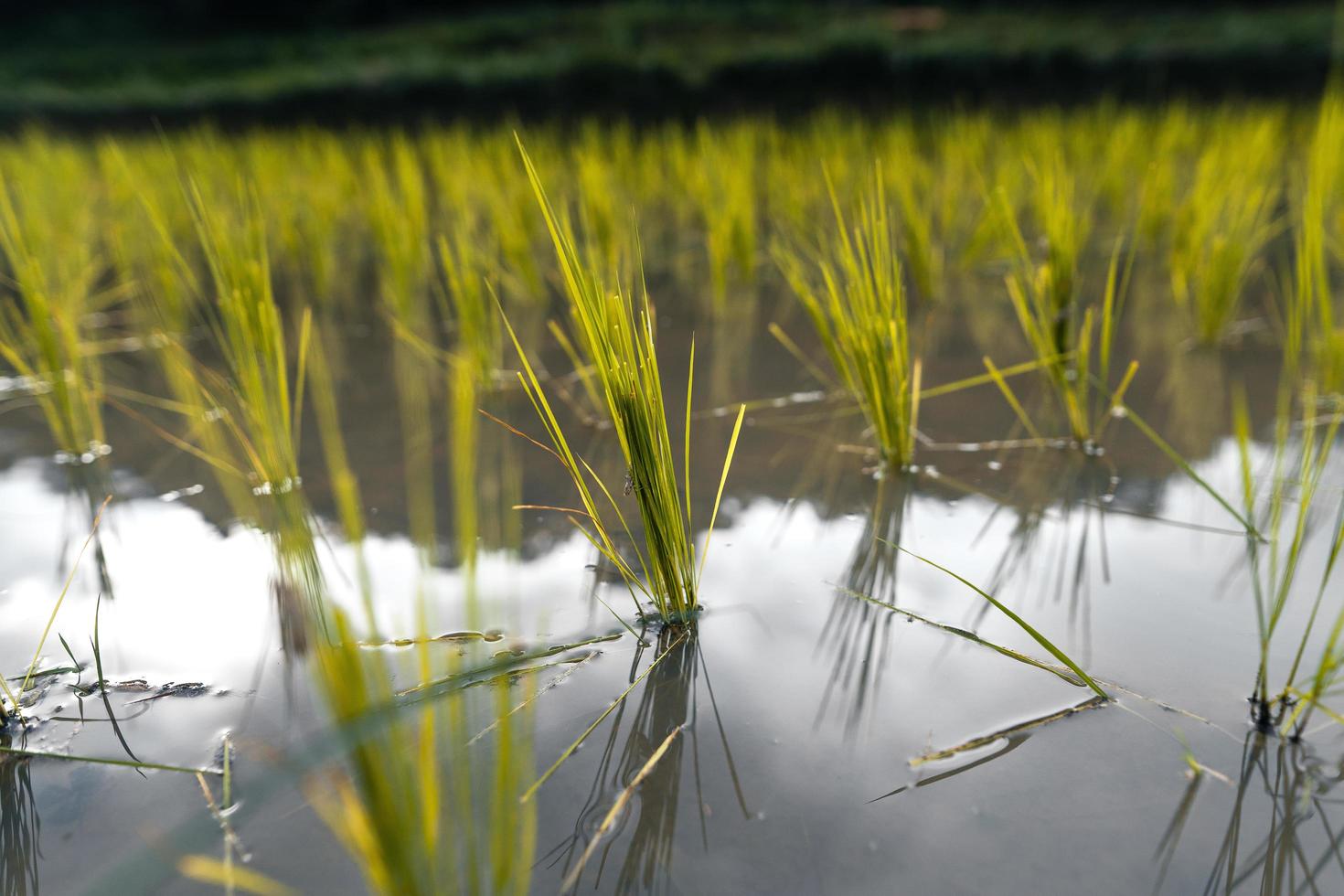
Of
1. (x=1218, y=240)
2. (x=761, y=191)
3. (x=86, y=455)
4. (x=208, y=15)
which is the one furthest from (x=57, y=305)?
(x=208, y=15)

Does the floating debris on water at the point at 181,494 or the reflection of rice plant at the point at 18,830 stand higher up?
the floating debris on water at the point at 181,494

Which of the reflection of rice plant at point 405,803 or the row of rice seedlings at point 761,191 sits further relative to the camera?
the row of rice seedlings at point 761,191

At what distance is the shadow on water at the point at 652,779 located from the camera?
2.40ft

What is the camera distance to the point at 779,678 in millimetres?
957

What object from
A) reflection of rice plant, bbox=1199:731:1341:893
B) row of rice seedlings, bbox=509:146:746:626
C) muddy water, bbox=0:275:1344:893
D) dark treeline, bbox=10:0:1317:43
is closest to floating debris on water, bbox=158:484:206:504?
muddy water, bbox=0:275:1344:893

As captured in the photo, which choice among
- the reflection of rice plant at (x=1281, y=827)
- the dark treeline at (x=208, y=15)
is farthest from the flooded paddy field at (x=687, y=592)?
the dark treeline at (x=208, y=15)

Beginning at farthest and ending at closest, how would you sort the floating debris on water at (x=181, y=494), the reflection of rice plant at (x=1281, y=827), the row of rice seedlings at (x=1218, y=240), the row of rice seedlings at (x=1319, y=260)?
the row of rice seedlings at (x=1218, y=240), the floating debris on water at (x=181, y=494), the row of rice seedlings at (x=1319, y=260), the reflection of rice plant at (x=1281, y=827)

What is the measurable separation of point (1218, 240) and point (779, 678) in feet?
4.80

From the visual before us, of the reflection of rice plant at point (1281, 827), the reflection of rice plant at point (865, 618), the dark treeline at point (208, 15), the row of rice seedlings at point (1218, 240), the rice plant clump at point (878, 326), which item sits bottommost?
the reflection of rice plant at point (1281, 827)

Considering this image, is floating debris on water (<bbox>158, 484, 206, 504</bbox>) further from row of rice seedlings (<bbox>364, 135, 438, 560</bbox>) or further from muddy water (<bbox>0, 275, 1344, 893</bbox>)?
row of rice seedlings (<bbox>364, 135, 438, 560</bbox>)

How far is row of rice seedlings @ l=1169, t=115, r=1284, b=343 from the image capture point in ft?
6.07

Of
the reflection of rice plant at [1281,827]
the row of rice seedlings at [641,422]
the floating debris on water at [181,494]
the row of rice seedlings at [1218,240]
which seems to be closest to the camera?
the reflection of rice plant at [1281,827]

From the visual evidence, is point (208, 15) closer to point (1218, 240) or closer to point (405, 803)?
point (1218, 240)

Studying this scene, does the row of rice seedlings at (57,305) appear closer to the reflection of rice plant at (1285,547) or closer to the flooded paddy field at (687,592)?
the flooded paddy field at (687,592)
